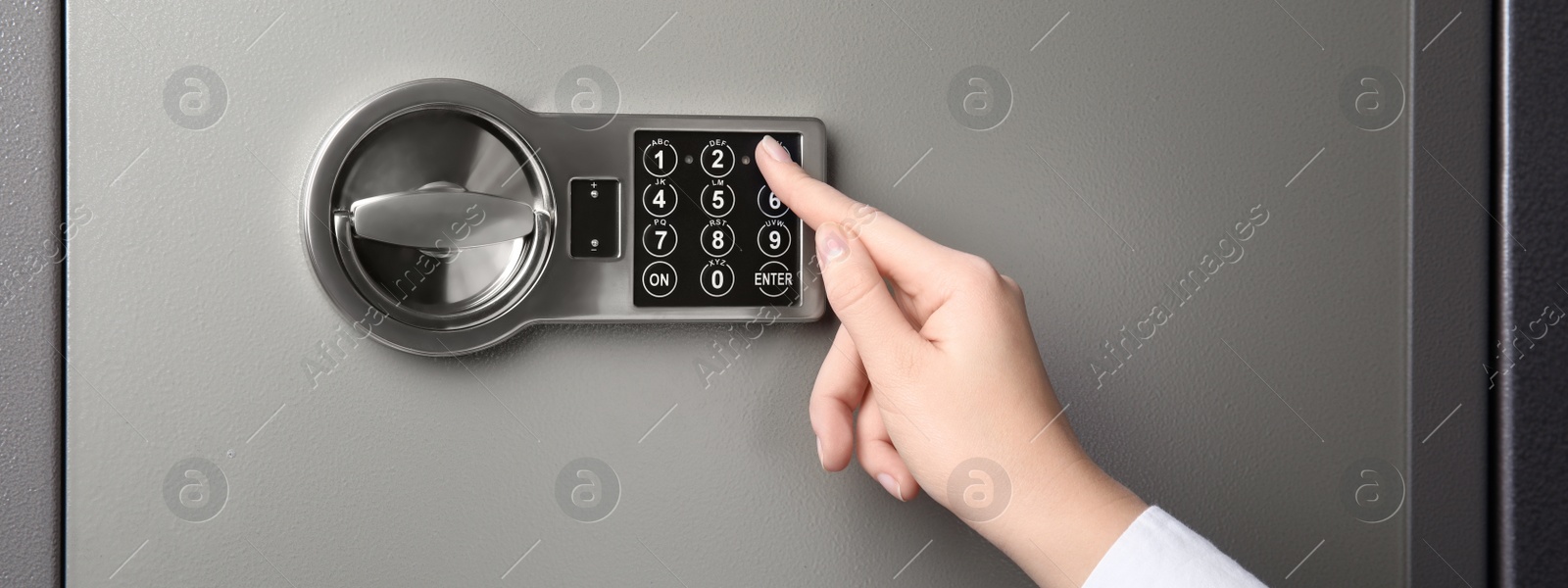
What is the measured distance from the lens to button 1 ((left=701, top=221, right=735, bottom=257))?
540mm

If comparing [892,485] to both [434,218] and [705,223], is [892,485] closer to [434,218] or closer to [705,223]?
[705,223]

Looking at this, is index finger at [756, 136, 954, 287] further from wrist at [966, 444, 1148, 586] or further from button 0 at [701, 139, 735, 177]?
wrist at [966, 444, 1148, 586]

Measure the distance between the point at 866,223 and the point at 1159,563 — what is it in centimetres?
27

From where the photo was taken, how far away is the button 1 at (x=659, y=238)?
0.54m

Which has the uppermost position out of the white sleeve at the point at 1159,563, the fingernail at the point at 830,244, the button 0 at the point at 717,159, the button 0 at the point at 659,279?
the button 0 at the point at 717,159

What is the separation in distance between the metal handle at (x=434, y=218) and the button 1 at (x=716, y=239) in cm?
12

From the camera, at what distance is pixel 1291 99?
22.9 inches

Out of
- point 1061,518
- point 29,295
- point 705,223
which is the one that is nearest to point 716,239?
point 705,223

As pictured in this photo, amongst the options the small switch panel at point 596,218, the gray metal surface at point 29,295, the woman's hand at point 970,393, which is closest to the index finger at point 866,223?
the woman's hand at point 970,393

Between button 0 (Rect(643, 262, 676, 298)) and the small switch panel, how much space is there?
0.02m

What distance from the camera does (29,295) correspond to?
1.60 feet

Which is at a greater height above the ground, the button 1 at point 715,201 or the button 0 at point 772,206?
the button 1 at point 715,201

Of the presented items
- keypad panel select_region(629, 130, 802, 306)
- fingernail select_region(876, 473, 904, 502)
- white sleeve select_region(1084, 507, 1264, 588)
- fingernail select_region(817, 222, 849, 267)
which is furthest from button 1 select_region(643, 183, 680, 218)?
white sleeve select_region(1084, 507, 1264, 588)

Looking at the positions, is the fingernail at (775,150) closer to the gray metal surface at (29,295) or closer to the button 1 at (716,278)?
the button 1 at (716,278)
